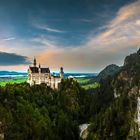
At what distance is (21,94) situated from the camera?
501ft

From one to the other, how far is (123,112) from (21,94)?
46.5 meters

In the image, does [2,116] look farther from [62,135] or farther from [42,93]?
[42,93]

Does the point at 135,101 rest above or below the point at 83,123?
above

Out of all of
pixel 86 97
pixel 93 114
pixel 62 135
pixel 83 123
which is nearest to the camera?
pixel 62 135

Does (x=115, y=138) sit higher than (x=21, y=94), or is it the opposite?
(x=21, y=94)

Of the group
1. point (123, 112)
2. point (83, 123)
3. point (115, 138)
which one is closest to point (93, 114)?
point (83, 123)

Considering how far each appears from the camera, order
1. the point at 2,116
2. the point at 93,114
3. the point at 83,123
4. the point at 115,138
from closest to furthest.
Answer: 1. the point at 2,116
2. the point at 115,138
3. the point at 83,123
4. the point at 93,114

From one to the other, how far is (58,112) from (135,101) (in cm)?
3606

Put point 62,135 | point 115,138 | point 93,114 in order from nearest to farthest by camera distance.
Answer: point 115,138 < point 62,135 < point 93,114

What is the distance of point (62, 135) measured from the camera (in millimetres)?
144500

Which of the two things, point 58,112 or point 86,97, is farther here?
point 86,97

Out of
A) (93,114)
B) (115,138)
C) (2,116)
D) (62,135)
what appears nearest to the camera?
(2,116)

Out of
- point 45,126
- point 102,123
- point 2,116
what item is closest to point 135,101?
point 102,123

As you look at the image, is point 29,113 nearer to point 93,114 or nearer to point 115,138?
point 115,138
